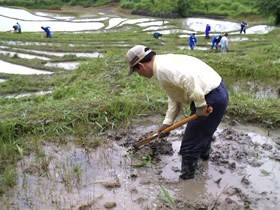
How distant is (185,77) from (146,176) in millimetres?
1151

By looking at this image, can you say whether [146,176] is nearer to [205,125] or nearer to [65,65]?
[205,125]

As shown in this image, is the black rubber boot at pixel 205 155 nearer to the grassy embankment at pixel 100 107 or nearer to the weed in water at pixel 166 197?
the weed in water at pixel 166 197

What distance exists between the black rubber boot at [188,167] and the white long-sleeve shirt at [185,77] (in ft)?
1.91

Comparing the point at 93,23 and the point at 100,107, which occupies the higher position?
the point at 100,107

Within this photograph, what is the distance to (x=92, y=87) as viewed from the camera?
6.50m

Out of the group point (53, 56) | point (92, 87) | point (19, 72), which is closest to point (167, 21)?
point (53, 56)

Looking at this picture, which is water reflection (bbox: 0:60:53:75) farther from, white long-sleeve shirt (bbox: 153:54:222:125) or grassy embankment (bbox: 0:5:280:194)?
white long-sleeve shirt (bbox: 153:54:222:125)

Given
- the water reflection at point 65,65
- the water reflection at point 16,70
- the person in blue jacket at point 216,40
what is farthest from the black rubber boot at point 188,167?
the person in blue jacket at point 216,40

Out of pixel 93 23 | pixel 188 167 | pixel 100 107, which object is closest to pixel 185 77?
pixel 188 167

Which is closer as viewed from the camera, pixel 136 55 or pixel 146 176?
pixel 136 55

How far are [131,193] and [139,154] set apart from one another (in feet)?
2.40

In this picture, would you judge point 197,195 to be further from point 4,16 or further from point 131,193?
point 4,16

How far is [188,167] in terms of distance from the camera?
3.57m

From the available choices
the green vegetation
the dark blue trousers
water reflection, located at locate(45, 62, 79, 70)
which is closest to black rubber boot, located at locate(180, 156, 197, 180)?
the dark blue trousers
